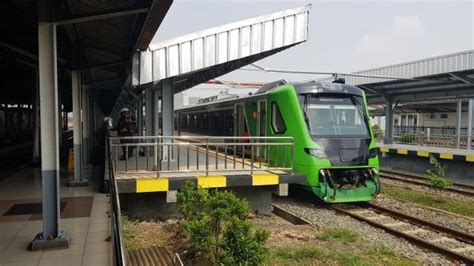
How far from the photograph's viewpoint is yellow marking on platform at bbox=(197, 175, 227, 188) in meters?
8.86

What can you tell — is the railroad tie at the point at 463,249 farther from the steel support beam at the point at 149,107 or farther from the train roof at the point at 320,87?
the steel support beam at the point at 149,107

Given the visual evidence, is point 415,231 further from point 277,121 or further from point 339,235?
point 277,121

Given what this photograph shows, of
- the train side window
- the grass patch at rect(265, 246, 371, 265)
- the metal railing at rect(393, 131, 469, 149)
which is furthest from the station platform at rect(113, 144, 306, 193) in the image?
the metal railing at rect(393, 131, 469, 149)

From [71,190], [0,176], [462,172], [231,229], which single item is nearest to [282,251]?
[231,229]

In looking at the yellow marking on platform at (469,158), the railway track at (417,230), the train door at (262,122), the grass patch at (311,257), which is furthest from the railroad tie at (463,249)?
the yellow marking on platform at (469,158)

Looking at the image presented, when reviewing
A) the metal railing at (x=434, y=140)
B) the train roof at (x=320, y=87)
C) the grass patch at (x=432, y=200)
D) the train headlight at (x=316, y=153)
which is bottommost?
the grass patch at (x=432, y=200)

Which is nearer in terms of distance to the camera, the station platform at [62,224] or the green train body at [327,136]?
the station platform at [62,224]

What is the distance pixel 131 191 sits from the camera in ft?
27.2

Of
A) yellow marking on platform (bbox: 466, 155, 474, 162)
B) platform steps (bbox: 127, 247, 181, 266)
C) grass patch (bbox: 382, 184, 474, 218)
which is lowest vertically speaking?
grass patch (bbox: 382, 184, 474, 218)

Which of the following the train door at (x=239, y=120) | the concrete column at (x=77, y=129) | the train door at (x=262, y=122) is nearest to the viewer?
the concrete column at (x=77, y=129)

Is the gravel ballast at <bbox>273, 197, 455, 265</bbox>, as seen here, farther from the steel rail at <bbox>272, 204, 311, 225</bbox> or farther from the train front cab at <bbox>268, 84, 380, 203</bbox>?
the train front cab at <bbox>268, 84, 380, 203</bbox>

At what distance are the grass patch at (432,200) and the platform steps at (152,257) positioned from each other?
25.4ft

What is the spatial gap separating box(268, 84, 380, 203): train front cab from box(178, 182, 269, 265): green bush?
12.1 ft

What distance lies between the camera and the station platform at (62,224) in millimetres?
5094
